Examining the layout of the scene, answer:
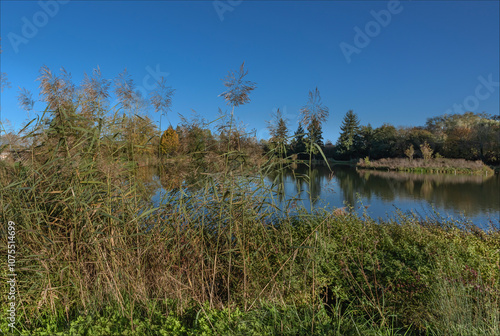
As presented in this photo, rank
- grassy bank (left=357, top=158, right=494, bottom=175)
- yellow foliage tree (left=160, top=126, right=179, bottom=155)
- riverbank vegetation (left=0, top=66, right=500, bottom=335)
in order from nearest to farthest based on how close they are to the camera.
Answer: riverbank vegetation (left=0, top=66, right=500, bottom=335), yellow foliage tree (left=160, top=126, right=179, bottom=155), grassy bank (left=357, top=158, right=494, bottom=175)

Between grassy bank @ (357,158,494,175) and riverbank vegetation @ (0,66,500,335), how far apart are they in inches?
1307

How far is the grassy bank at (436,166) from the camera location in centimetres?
2902

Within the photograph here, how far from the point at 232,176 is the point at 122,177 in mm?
1058

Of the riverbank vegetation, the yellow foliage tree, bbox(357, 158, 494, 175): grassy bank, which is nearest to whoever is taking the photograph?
the riverbank vegetation

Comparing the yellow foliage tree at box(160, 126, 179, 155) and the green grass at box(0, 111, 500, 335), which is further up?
the yellow foliage tree at box(160, 126, 179, 155)

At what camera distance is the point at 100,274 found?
2186 millimetres

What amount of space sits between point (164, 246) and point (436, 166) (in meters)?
36.2

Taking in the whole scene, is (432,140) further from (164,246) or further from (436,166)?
(164,246)

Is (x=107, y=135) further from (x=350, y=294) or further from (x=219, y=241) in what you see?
(x=350, y=294)

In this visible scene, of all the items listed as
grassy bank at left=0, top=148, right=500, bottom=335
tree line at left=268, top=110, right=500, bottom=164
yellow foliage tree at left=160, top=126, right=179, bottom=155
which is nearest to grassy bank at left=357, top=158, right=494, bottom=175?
tree line at left=268, top=110, right=500, bottom=164

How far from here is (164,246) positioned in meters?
2.35

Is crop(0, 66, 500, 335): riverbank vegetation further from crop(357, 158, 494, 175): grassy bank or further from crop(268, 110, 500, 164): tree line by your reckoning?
crop(357, 158, 494, 175): grassy bank

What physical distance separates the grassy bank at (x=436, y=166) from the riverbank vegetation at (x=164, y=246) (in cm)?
3321

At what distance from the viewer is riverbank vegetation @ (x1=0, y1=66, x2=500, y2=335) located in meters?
2.08
